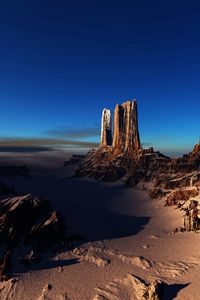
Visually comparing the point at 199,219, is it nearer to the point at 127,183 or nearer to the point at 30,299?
the point at 30,299

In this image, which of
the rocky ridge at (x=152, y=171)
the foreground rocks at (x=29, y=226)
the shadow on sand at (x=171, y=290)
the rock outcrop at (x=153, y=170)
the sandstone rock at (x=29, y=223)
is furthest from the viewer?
the rock outcrop at (x=153, y=170)

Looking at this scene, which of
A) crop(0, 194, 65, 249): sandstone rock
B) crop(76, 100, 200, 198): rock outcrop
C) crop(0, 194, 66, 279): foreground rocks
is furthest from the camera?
crop(76, 100, 200, 198): rock outcrop

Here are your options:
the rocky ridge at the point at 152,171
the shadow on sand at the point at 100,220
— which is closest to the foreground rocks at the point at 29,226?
the shadow on sand at the point at 100,220

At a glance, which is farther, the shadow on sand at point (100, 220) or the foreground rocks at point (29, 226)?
the shadow on sand at point (100, 220)

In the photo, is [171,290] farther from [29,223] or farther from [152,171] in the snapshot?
[152,171]

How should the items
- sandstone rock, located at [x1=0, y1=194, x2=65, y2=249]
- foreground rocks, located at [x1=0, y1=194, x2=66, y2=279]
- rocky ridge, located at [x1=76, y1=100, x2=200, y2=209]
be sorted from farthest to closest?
rocky ridge, located at [x1=76, y1=100, x2=200, y2=209] → sandstone rock, located at [x1=0, y1=194, x2=65, y2=249] → foreground rocks, located at [x1=0, y1=194, x2=66, y2=279]

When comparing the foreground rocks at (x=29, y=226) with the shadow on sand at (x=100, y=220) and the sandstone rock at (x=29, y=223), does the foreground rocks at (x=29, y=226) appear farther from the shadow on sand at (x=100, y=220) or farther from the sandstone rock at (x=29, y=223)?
the shadow on sand at (x=100, y=220)

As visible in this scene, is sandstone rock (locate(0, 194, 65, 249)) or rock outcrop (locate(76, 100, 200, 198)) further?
rock outcrop (locate(76, 100, 200, 198))

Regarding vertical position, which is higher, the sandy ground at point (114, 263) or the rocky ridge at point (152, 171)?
the rocky ridge at point (152, 171)

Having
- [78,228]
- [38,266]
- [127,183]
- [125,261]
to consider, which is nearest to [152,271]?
[125,261]

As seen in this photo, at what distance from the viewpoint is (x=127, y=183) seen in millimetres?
153125

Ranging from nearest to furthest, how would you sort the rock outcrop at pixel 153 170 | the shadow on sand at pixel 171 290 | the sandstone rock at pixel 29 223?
the shadow on sand at pixel 171 290
the sandstone rock at pixel 29 223
the rock outcrop at pixel 153 170

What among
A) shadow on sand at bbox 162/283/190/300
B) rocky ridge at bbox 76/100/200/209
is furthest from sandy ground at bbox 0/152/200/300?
rocky ridge at bbox 76/100/200/209

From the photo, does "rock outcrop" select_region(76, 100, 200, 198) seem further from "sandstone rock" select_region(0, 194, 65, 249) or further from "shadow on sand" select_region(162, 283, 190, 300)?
"shadow on sand" select_region(162, 283, 190, 300)
